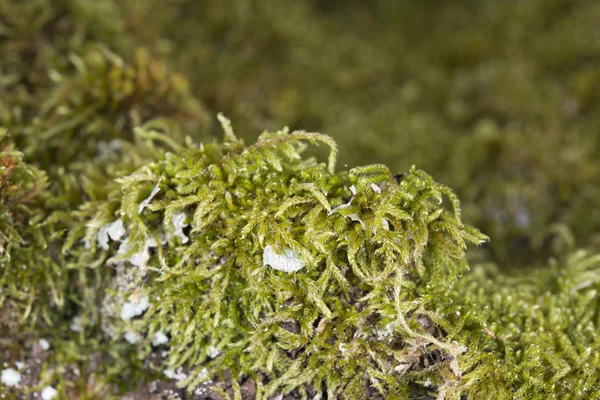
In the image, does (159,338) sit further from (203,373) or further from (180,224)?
(180,224)

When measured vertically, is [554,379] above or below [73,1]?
below

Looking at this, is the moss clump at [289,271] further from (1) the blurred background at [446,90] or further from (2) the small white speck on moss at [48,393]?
(1) the blurred background at [446,90]

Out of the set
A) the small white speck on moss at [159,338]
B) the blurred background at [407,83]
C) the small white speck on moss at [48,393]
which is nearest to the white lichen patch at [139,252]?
the small white speck on moss at [159,338]

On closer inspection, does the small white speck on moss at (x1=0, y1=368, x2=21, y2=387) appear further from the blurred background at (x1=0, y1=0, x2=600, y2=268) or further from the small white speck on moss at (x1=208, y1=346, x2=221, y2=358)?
Answer: the blurred background at (x1=0, y1=0, x2=600, y2=268)

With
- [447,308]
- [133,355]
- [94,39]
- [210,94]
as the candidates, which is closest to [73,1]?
[94,39]

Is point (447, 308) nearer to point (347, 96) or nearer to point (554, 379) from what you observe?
point (554, 379)

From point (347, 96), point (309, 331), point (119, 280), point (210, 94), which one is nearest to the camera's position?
point (309, 331)
